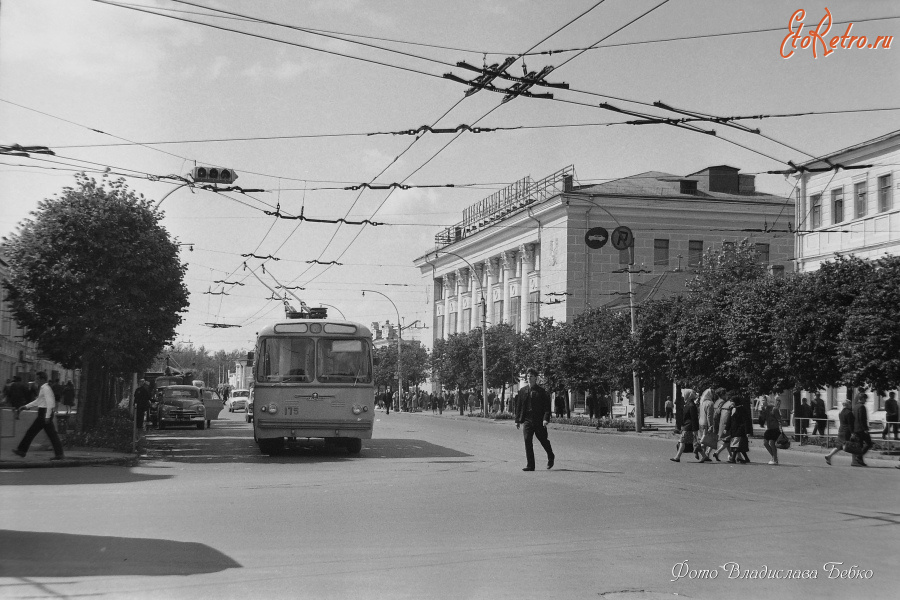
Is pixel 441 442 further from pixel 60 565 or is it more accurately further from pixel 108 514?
pixel 60 565

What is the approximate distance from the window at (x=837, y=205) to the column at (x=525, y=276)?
3177 centimetres

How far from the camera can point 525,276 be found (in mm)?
74750

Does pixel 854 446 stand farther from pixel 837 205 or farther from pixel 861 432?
pixel 837 205

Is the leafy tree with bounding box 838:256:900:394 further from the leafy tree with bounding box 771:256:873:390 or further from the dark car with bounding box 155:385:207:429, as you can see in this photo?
the dark car with bounding box 155:385:207:429

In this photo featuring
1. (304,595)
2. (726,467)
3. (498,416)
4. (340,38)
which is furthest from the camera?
(498,416)

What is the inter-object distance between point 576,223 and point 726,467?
45872mm

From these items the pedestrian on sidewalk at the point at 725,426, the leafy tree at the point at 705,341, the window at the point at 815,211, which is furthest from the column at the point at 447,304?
the pedestrian on sidewalk at the point at 725,426

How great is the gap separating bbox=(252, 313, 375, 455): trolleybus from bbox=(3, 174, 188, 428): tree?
3829 mm

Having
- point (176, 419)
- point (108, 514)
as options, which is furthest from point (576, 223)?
point (108, 514)

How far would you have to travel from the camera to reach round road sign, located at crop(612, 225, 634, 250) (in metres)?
41.7

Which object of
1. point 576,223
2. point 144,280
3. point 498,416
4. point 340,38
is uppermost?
point 576,223

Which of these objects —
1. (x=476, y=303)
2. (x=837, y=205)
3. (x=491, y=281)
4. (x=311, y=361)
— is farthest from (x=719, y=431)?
(x=476, y=303)

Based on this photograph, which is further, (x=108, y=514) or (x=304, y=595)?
(x=108, y=514)

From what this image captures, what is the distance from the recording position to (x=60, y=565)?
8.45 meters
